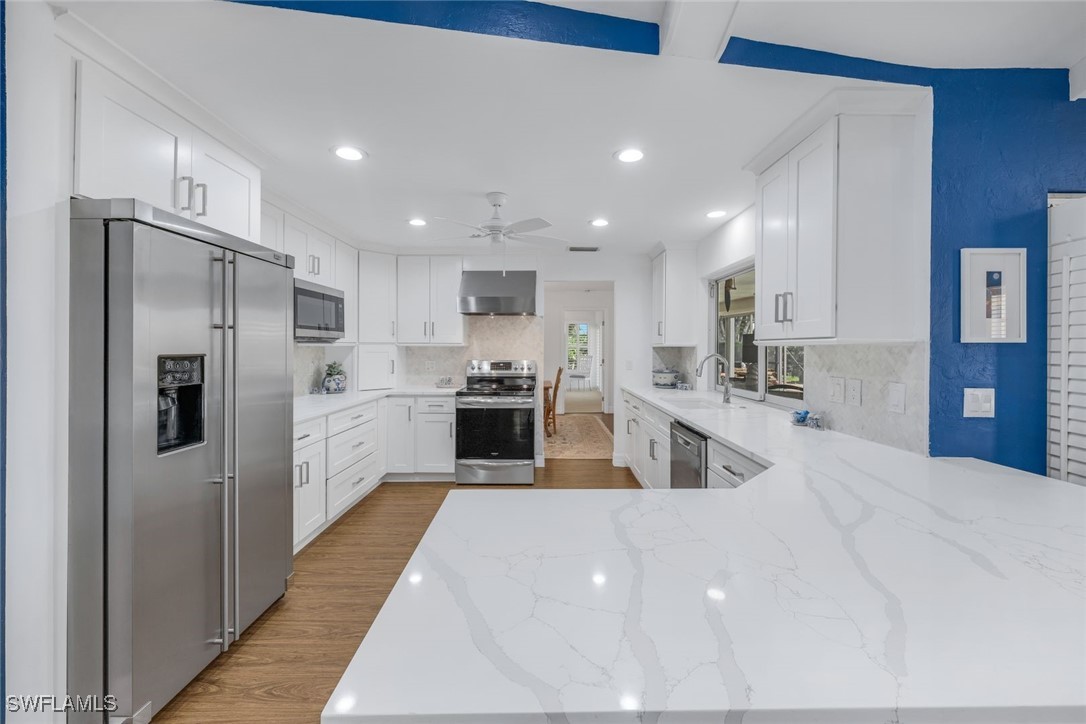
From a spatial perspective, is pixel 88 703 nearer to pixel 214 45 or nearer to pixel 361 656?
pixel 361 656

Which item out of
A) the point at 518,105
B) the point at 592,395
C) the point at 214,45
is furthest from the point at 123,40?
the point at 592,395

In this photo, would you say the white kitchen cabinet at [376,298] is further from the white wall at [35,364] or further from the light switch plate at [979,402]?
the light switch plate at [979,402]

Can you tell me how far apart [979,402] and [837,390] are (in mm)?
613

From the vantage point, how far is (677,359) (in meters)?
4.94

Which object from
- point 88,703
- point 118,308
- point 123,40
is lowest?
point 88,703

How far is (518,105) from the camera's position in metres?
1.90

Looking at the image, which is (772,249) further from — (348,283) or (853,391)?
(348,283)

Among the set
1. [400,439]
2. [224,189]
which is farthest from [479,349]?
[224,189]

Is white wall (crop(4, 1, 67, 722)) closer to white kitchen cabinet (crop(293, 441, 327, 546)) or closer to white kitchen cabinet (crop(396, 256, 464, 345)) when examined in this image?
white kitchen cabinet (crop(293, 441, 327, 546))

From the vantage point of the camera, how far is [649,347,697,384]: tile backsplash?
185 inches

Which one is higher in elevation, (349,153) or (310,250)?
(349,153)

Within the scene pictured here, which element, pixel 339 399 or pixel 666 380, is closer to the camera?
pixel 339 399

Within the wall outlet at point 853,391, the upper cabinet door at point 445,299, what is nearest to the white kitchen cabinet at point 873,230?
the wall outlet at point 853,391

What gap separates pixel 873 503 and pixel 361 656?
127 cm
